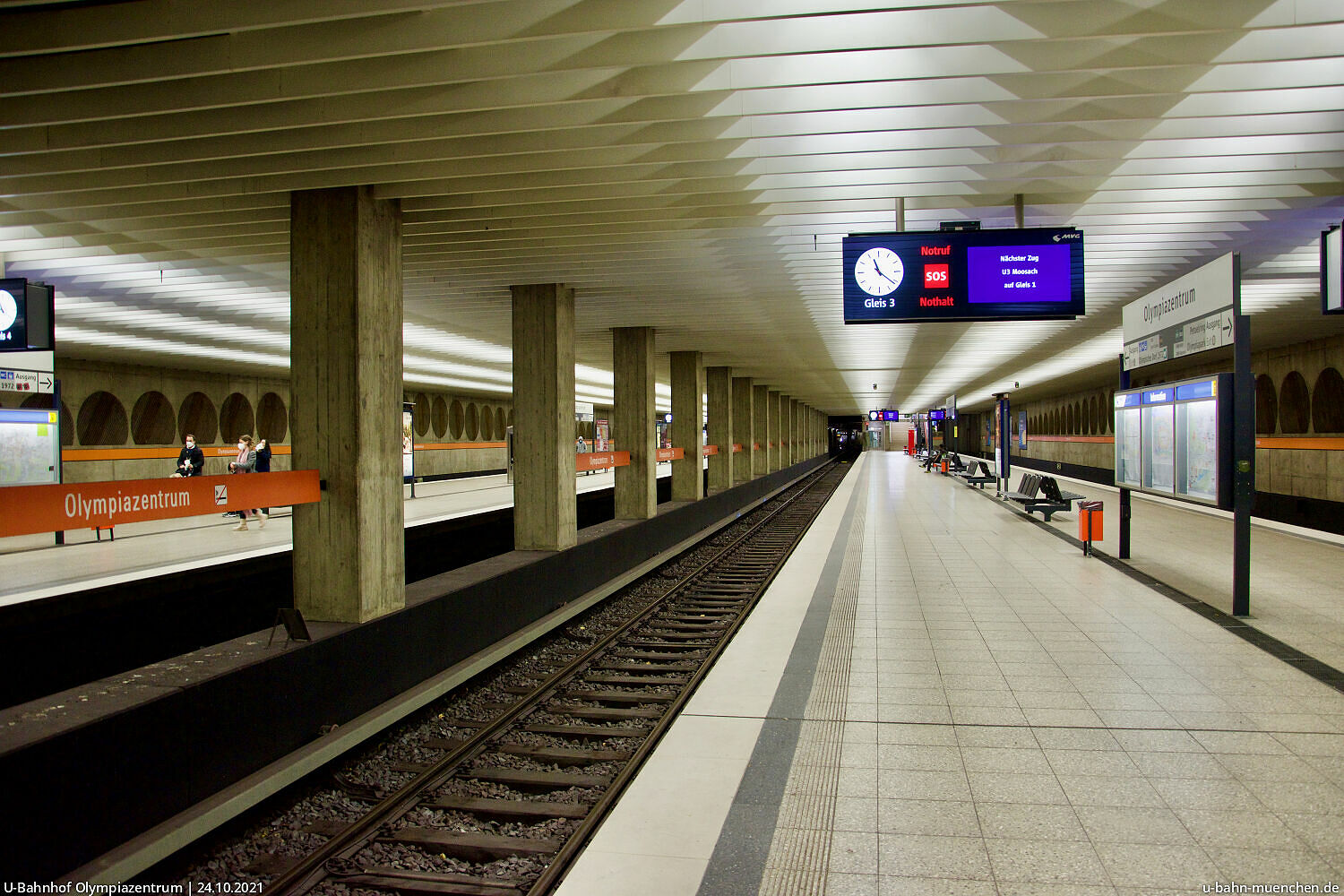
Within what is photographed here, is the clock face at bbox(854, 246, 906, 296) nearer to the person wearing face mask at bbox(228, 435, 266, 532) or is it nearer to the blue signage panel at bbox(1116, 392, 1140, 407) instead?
the blue signage panel at bbox(1116, 392, 1140, 407)

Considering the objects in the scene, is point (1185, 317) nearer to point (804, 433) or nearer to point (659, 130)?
point (659, 130)

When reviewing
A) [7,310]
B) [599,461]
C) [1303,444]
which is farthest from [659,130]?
[1303,444]

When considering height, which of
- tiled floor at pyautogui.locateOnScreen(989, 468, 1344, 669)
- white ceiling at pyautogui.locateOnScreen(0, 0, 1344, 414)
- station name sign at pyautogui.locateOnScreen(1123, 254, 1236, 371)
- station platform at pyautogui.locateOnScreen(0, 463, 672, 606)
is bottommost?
tiled floor at pyautogui.locateOnScreen(989, 468, 1344, 669)

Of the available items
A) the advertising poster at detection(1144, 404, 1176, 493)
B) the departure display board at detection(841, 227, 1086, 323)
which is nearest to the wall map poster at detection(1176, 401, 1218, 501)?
the advertising poster at detection(1144, 404, 1176, 493)

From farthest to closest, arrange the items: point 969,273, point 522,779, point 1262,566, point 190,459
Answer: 1. point 190,459
2. point 1262,566
3. point 969,273
4. point 522,779

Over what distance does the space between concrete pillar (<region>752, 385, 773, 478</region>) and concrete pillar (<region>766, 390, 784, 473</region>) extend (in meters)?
1.63

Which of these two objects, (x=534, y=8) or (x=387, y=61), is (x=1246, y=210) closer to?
(x=534, y=8)

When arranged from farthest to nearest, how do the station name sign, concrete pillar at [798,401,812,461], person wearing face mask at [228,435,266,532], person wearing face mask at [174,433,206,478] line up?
concrete pillar at [798,401,812,461]
person wearing face mask at [228,435,266,532]
person wearing face mask at [174,433,206,478]
the station name sign

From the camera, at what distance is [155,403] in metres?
18.5

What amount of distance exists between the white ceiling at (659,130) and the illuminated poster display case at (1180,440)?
4.88ft

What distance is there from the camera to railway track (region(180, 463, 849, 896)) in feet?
12.1

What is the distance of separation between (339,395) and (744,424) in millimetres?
18608

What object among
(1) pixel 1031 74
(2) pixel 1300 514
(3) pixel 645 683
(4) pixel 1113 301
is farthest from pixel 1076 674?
(2) pixel 1300 514

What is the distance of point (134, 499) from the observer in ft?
14.8
